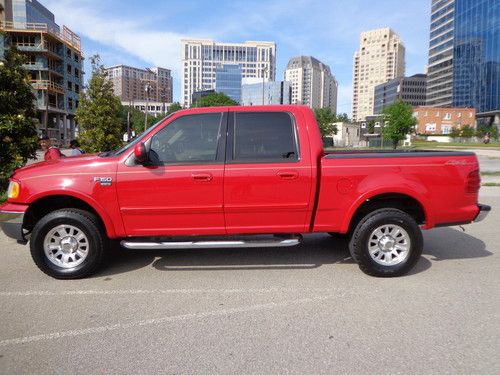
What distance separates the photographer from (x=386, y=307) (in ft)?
12.8

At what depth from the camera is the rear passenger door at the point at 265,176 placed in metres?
4.51

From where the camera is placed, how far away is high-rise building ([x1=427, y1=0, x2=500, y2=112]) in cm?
11119

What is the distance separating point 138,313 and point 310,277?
202cm

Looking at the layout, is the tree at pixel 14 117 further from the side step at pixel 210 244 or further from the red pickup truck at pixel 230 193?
the side step at pixel 210 244

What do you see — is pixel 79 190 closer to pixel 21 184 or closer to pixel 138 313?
pixel 21 184

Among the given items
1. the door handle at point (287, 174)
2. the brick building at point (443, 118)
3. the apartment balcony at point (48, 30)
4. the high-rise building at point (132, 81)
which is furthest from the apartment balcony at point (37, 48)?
the brick building at point (443, 118)

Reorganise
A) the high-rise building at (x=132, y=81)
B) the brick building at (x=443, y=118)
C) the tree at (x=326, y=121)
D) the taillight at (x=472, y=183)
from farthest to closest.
A: the brick building at (x=443, y=118), the high-rise building at (x=132, y=81), the tree at (x=326, y=121), the taillight at (x=472, y=183)

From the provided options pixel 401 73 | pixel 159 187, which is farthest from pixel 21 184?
pixel 401 73

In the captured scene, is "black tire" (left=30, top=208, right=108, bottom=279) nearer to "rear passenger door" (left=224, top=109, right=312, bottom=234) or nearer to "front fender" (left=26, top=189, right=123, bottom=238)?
"front fender" (left=26, top=189, right=123, bottom=238)

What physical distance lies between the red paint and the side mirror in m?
0.01

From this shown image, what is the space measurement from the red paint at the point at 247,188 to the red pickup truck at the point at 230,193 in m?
0.01

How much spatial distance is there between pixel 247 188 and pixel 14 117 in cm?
698

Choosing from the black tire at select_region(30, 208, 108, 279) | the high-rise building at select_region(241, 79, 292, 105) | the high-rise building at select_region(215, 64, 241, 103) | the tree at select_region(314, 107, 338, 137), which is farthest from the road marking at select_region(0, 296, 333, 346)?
the high-rise building at select_region(215, 64, 241, 103)

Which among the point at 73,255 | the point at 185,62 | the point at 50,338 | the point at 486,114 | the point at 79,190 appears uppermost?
the point at 185,62
